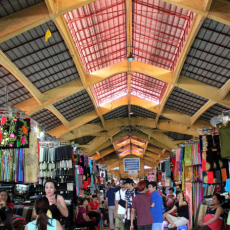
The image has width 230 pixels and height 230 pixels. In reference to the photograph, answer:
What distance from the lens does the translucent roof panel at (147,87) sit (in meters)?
15.3

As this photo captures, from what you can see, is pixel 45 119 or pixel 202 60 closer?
pixel 202 60

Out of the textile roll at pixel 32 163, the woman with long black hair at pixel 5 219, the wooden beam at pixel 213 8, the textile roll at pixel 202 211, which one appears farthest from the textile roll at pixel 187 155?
the woman with long black hair at pixel 5 219

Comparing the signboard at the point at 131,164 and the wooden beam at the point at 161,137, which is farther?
the signboard at the point at 131,164

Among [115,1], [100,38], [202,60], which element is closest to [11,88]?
[100,38]

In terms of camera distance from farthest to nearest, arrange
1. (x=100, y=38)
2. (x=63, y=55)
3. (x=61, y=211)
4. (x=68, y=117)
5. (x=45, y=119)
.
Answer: (x=68, y=117) → (x=45, y=119) → (x=100, y=38) → (x=63, y=55) → (x=61, y=211)

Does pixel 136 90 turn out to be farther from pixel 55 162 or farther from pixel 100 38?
pixel 55 162

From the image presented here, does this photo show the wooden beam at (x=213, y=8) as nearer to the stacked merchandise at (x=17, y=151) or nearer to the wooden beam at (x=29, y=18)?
the wooden beam at (x=29, y=18)

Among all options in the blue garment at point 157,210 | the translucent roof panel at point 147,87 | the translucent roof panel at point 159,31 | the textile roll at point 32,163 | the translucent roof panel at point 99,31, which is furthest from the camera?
the translucent roof panel at point 147,87

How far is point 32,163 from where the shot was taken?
19.7 feet

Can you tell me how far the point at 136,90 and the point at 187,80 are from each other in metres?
5.08

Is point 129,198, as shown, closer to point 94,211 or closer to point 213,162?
point 213,162

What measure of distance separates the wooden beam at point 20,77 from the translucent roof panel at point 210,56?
6339 millimetres

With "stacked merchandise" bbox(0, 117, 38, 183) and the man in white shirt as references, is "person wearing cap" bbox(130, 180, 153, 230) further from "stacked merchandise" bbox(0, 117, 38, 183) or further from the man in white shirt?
"stacked merchandise" bbox(0, 117, 38, 183)

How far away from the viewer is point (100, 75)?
13.4 m
